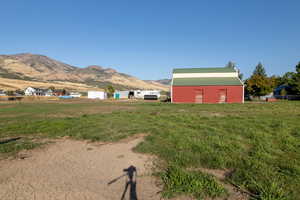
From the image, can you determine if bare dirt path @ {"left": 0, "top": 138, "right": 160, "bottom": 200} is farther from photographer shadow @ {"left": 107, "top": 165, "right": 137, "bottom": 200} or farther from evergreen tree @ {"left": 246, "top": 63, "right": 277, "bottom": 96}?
evergreen tree @ {"left": 246, "top": 63, "right": 277, "bottom": 96}

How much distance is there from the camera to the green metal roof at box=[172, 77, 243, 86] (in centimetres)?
3356

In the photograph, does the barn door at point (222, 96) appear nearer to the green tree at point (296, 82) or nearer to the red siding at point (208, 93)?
the red siding at point (208, 93)

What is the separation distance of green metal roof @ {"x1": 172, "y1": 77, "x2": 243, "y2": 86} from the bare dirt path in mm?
29866

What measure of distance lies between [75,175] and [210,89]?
32.3 meters

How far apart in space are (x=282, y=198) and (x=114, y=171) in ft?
13.3

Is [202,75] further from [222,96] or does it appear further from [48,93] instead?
[48,93]

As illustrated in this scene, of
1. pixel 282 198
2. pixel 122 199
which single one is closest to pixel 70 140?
pixel 122 199

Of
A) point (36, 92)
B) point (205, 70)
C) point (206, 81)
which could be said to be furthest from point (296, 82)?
point (36, 92)

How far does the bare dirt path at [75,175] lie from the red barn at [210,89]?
28.7 meters

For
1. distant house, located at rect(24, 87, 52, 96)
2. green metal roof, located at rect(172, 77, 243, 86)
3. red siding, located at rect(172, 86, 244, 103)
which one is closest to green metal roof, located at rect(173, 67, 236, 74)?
green metal roof, located at rect(172, 77, 243, 86)

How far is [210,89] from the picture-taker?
33.2m

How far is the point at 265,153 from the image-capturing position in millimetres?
5629

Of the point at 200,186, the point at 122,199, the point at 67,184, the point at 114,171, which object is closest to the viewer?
the point at 122,199

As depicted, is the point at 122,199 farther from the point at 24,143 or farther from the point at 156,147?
the point at 24,143
